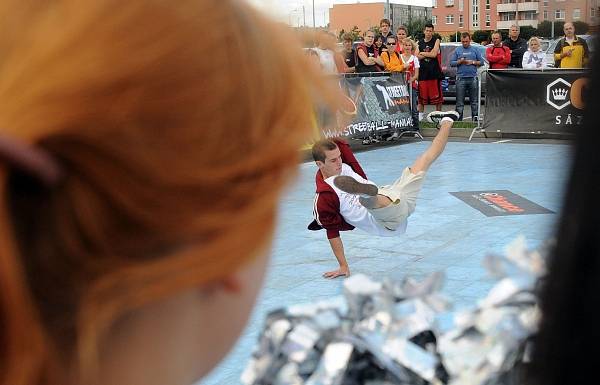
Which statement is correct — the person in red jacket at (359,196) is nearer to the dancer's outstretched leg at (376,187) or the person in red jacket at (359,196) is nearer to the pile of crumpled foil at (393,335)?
the dancer's outstretched leg at (376,187)

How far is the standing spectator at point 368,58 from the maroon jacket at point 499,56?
76.0 inches

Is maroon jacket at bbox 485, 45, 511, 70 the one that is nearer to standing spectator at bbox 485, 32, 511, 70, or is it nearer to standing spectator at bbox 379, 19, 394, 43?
standing spectator at bbox 485, 32, 511, 70

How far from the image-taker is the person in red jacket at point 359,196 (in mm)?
4488

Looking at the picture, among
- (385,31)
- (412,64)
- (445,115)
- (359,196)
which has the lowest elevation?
(359,196)

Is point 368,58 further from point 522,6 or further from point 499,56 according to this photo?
point 522,6

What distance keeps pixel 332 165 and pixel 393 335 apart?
3.46m

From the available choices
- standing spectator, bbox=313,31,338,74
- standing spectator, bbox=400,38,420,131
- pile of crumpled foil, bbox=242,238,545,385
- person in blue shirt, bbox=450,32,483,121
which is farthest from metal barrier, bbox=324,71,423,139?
standing spectator, bbox=313,31,338,74

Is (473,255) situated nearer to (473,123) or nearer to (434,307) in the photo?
(434,307)

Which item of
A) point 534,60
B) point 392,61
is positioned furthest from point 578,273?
point 392,61

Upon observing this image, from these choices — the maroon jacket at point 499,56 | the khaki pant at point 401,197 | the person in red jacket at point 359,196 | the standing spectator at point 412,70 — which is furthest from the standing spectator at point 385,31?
the khaki pant at point 401,197

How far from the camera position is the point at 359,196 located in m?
4.59

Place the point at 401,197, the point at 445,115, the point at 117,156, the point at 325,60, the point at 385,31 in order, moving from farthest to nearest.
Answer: the point at 385,31 < the point at 445,115 < the point at 401,197 < the point at 325,60 < the point at 117,156

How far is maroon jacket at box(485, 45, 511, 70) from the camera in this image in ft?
40.2

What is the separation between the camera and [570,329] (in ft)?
1.22
